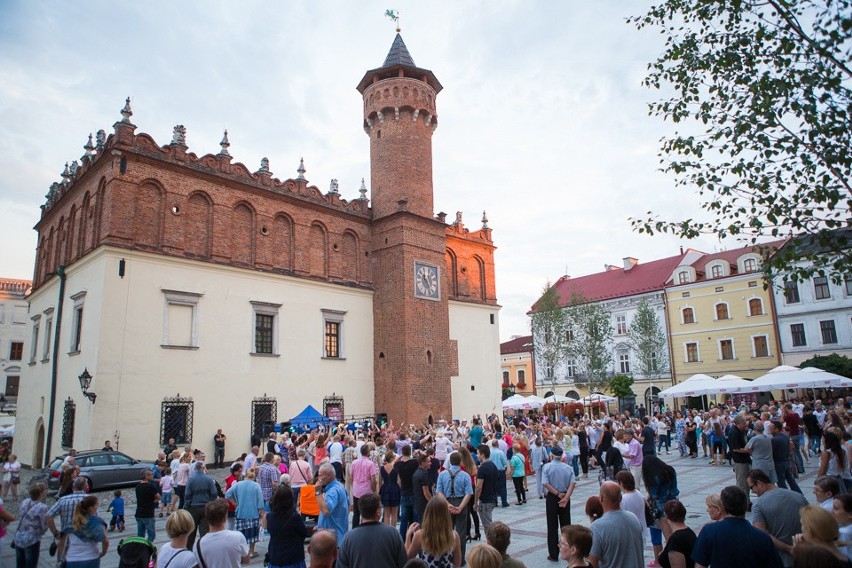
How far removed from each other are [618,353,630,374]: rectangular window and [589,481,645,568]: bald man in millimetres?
45682

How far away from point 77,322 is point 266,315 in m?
6.95

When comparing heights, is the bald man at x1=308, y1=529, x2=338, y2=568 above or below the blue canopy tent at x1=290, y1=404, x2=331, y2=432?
below

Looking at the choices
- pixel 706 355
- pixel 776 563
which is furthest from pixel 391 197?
pixel 706 355

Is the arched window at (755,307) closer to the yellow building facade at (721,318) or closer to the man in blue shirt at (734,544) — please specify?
the yellow building facade at (721,318)

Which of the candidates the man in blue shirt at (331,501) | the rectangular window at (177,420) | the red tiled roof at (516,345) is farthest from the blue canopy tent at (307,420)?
the red tiled roof at (516,345)

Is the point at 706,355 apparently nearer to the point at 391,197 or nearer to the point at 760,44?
the point at 391,197

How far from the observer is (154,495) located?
9586 mm

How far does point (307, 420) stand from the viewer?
73.7 ft

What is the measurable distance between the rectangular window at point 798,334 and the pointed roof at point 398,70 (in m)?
30.1

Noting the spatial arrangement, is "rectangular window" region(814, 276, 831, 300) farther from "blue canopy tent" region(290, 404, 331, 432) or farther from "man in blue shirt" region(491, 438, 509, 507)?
"man in blue shirt" region(491, 438, 509, 507)

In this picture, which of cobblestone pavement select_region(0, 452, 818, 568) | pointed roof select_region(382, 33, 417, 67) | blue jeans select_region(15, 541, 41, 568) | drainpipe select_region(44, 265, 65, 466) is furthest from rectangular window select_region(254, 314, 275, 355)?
blue jeans select_region(15, 541, 41, 568)

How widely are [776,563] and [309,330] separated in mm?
22418

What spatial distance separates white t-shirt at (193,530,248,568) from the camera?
5.38 meters

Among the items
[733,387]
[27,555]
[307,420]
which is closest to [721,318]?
[733,387]
